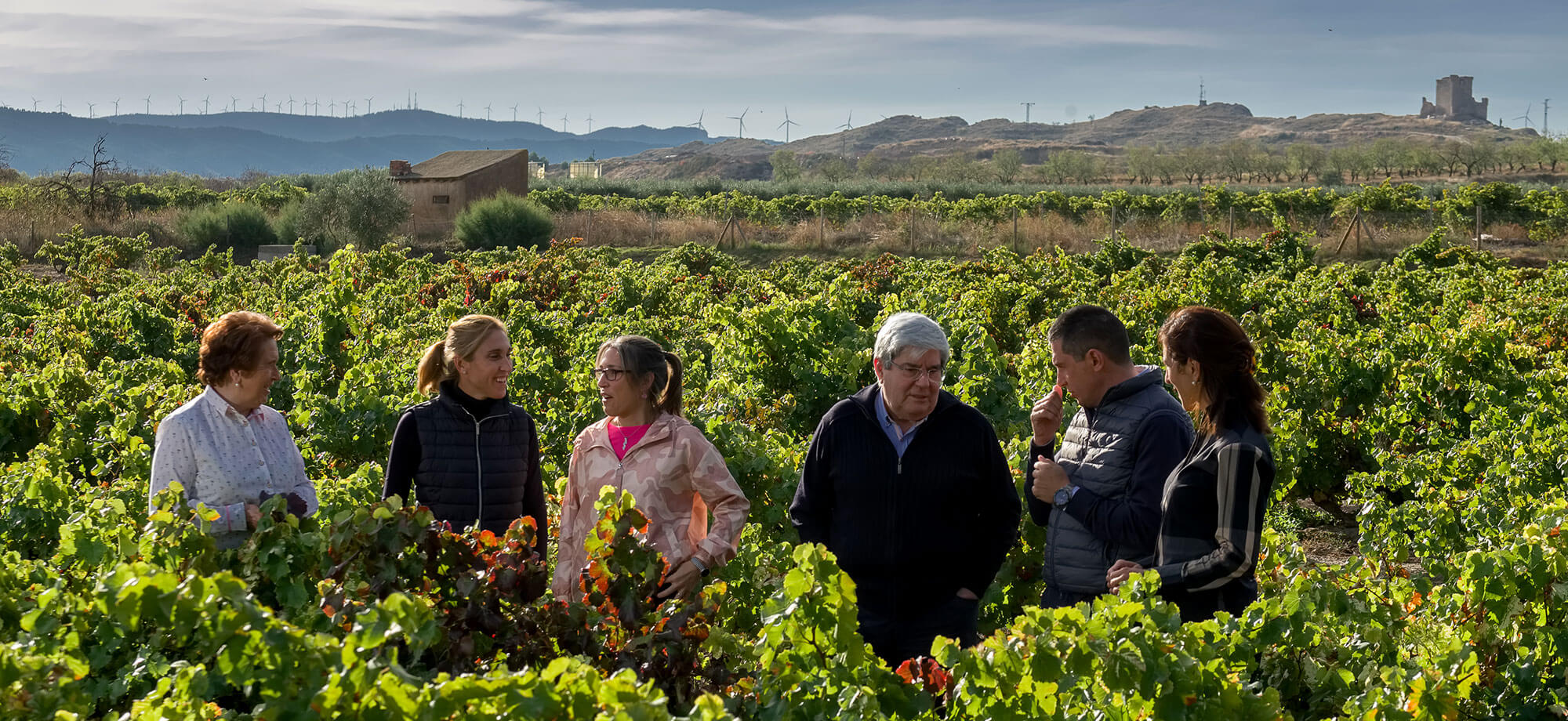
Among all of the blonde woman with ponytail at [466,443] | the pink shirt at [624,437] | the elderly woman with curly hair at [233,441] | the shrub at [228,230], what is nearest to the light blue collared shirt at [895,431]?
the pink shirt at [624,437]

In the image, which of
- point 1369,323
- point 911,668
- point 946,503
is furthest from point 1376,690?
point 1369,323

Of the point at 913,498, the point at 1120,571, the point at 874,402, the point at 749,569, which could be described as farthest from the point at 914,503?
the point at 749,569

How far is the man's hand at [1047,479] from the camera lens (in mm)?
3564

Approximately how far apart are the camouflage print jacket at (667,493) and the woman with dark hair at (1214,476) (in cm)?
119

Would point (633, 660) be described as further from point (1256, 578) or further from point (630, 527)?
point (1256, 578)

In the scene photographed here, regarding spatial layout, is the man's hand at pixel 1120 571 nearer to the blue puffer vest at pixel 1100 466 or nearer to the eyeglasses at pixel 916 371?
the blue puffer vest at pixel 1100 466

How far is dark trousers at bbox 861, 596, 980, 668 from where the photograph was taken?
3.72 metres

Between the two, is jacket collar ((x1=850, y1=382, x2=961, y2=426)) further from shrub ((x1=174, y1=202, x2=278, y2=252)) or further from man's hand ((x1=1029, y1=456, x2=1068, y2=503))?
shrub ((x1=174, y1=202, x2=278, y2=252))

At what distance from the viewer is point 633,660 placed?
2.75 meters

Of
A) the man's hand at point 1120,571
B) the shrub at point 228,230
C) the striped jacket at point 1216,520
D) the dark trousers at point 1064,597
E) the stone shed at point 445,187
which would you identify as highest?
the stone shed at point 445,187

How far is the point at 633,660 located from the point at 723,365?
19.5 feet

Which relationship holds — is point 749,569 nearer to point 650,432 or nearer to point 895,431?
point 650,432

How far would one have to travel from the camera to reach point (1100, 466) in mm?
3572

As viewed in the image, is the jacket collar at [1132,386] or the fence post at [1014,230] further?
the fence post at [1014,230]
